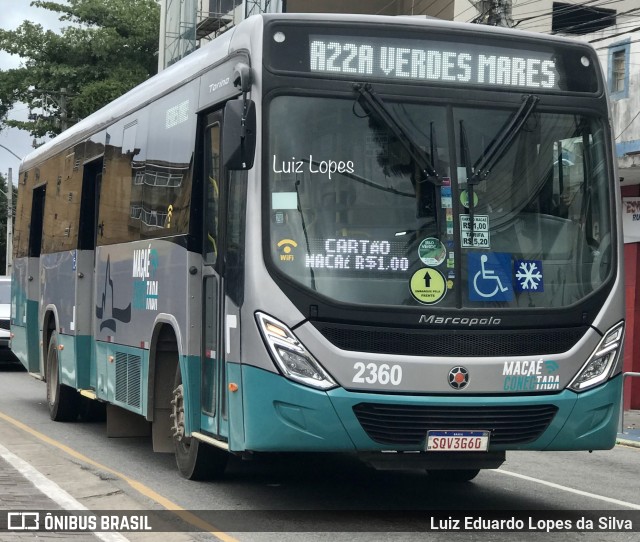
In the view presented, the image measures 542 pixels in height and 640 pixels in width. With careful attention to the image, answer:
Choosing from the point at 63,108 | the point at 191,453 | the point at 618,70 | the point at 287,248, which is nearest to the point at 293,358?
the point at 287,248

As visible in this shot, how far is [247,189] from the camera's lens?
8680mm

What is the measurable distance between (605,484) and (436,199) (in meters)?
4.32

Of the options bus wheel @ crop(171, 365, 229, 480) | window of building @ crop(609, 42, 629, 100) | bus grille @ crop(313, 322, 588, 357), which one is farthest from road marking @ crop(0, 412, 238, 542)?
window of building @ crop(609, 42, 629, 100)

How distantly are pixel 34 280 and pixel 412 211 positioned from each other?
10.3 meters

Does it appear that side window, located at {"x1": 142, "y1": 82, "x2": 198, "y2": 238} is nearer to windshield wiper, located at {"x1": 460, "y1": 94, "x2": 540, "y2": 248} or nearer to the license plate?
windshield wiper, located at {"x1": 460, "y1": 94, "x2": 540, "y2": 248}

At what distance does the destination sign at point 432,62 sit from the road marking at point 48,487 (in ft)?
10.9

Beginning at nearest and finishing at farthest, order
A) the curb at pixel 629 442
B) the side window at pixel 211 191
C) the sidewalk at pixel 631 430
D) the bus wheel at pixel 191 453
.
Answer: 1. the side window at pixel 211 191
2. the bus wheel at pixel 191 453
3. the curb at pixel 629 442
4. the sidewalk at pixel 631 430

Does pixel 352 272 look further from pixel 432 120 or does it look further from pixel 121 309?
pixel 121 309

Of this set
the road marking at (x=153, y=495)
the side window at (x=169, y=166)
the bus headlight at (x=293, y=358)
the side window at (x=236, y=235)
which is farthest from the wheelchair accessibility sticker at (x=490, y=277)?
the side window at (x=169, y=166)

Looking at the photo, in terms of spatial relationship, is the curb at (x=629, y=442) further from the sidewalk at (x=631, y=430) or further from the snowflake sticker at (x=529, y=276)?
the snowflake sticker at (x=529, y=276)

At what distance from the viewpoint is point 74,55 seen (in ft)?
178

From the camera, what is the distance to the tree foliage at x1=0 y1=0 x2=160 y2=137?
53.6 meters

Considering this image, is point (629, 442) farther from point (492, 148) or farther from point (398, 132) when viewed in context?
point (398, 132)

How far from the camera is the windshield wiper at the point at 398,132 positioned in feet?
28.2
